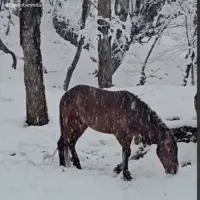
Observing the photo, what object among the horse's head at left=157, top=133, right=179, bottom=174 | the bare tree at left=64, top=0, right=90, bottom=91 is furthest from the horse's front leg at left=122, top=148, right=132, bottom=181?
the bare tree at left=64, top=0, right=90, bottom=91

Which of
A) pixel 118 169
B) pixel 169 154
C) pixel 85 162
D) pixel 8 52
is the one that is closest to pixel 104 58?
pixel 85 162

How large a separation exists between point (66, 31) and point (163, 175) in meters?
5.61

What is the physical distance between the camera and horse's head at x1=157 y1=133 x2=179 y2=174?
2.60 meters

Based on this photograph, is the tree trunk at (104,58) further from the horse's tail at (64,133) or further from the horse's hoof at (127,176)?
the horse's hoof at (127,176)

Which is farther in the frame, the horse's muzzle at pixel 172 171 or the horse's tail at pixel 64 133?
the horse's tail at pixel 64 133

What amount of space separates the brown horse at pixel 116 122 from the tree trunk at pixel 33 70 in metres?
0.88

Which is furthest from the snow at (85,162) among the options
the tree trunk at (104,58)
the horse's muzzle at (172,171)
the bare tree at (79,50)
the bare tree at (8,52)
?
the bare tree at (8,52)

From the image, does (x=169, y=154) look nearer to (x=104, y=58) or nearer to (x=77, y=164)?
(x=77, y=164)

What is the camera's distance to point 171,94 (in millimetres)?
3992

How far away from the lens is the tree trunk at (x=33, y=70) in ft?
12.1

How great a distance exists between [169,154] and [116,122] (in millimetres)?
343

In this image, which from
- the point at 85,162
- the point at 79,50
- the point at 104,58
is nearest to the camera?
the point at 85,162

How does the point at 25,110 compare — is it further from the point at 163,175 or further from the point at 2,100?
the point at 163,175

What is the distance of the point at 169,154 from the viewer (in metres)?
2.62
